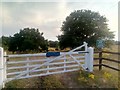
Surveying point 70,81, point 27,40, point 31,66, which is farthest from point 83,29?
point 31,66

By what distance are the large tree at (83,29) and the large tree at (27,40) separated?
205 inches

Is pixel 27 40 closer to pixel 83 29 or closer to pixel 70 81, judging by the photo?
pixel 83 29

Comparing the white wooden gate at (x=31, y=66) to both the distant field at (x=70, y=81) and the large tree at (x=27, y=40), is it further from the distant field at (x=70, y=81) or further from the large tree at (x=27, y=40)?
the large tree at (x=27, y=40)

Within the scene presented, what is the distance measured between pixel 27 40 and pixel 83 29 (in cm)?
926

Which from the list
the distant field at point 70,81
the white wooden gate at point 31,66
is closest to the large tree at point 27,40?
the white wooden gate at point 31,66

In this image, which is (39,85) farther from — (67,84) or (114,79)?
(114,79)

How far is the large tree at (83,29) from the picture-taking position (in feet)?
89.0

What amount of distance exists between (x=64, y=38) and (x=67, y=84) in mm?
21816

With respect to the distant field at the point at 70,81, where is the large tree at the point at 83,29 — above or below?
above

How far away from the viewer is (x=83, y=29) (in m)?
27.2

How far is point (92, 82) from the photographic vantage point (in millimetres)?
6391

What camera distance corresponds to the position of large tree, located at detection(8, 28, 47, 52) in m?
22.6

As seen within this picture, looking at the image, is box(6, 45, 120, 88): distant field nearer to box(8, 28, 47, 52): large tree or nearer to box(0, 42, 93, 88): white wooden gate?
box(0, 42, 93, 88): white wooden gate

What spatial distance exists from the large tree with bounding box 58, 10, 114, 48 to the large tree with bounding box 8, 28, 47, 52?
5207 mm
